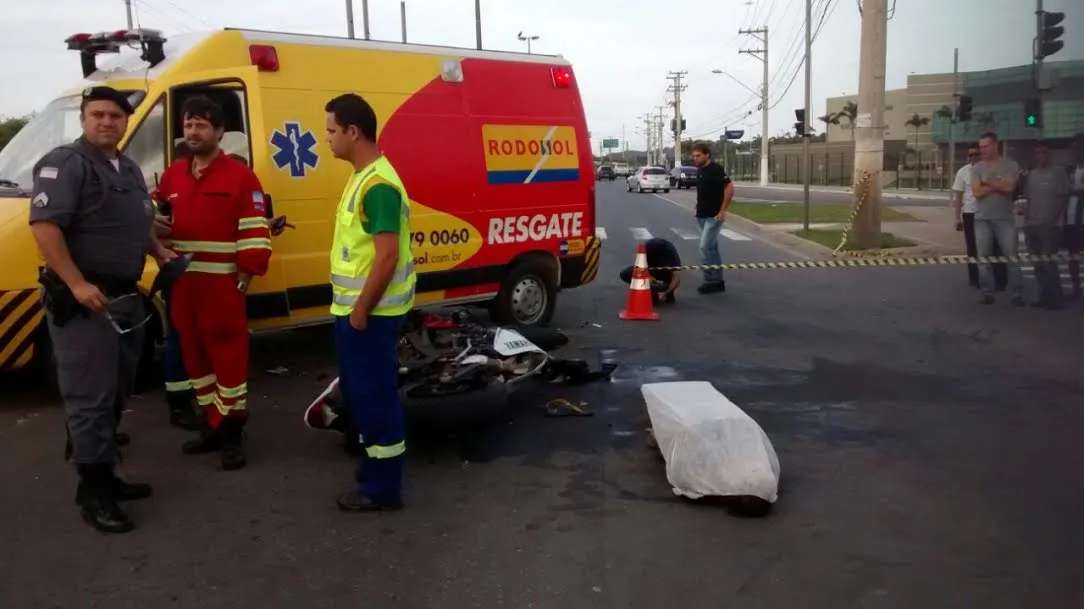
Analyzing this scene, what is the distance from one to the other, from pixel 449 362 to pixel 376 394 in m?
1.42

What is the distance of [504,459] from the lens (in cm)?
536

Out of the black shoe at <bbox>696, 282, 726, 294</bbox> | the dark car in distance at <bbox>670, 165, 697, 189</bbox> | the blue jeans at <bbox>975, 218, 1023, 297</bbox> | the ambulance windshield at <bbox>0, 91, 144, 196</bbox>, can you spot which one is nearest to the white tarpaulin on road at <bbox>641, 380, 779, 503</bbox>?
the ambulance windshield at <bbox>0, 91, 144, 196</bbox>

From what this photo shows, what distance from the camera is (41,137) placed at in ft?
23.2

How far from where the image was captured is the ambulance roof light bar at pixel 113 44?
6859 mm

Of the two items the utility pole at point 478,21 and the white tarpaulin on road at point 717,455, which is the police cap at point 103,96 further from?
the utility pole at point 478,21

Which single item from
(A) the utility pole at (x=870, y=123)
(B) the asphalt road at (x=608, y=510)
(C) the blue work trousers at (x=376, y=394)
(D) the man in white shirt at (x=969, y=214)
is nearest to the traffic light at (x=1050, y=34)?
(B) the asphalt road at (x=608, y=510)

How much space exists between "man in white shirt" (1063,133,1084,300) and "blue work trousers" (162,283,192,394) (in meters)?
7.07

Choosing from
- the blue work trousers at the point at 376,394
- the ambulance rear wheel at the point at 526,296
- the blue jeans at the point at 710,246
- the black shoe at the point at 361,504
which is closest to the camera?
the blue work trousers at the point at 376,394

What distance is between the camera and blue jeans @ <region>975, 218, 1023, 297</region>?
35.4 ft

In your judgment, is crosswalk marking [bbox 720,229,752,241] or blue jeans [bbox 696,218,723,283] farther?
crosswalk marking [bbox 720,229,752,241]

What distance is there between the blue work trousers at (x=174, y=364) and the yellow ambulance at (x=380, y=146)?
39.4 inches

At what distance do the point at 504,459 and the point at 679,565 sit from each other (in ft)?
5.44

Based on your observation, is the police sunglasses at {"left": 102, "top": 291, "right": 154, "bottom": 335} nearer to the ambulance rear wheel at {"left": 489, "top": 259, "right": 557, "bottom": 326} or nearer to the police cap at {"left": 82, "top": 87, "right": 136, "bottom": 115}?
the police cap at {"left": 82, "top": 87, "right": 136, "bottom": 115}

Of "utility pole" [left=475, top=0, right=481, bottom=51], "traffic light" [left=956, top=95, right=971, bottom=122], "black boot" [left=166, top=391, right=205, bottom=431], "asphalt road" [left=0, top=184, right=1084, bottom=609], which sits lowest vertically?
"asphalt road" [left=0, top=184, right=1084, bottom=609]
